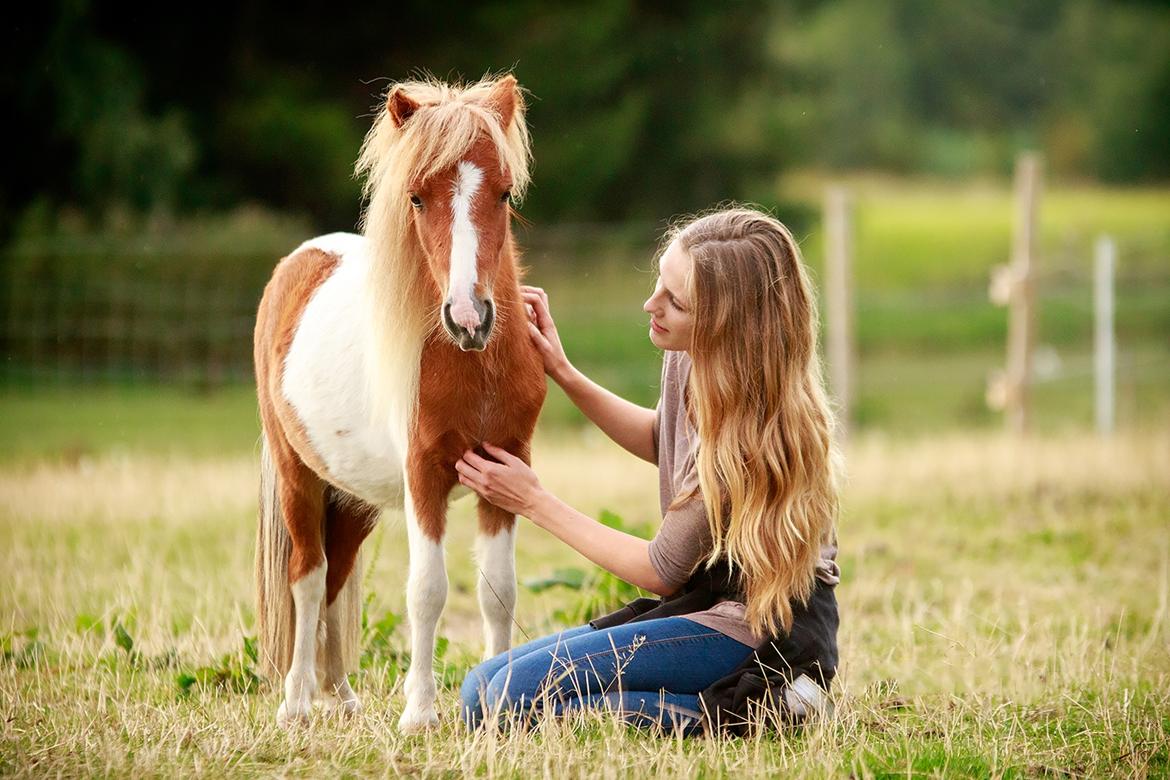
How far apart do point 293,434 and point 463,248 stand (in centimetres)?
122

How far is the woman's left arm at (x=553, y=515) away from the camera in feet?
11.7

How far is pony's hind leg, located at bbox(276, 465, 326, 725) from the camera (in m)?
4.25

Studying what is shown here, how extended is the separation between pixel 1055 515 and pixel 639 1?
58.7 ft

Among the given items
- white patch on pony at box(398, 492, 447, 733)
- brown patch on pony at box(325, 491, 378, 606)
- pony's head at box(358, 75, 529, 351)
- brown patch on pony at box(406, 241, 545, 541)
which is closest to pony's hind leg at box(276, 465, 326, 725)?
brown patch on pony at box(325, 491, 378, 606)

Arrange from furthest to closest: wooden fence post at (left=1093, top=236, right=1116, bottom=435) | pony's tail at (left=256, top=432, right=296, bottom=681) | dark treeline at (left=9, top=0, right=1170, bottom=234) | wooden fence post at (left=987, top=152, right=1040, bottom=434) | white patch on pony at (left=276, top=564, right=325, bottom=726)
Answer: dark treeline at (left=9, top=0, right=1170, bottom=234)
wooden fence post at (left=1093, top=236, right=1116, bottom=435)
wooden fence post at (left=987, top=152, right=1040, bottom=434)
pony's tail at (left=256, top=432, right=296, bottom=681)
white patch on pony at (left=276, top=564, right=325, bottom=726)

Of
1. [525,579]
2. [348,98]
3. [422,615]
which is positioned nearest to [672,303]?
[422,615]

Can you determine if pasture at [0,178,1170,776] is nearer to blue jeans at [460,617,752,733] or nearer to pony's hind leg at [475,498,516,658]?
blue jeans at [460,617,752,733]

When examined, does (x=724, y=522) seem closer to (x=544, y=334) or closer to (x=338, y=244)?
(x=544, y=334)

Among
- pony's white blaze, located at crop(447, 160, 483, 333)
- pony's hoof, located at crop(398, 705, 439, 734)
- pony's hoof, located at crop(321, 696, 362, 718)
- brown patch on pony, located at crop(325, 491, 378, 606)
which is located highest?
pony's white blaze, located at crop(447, 160, 483, 333)

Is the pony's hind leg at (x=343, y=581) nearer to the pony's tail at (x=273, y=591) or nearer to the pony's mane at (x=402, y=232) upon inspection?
the pony's tail at (x=273, y=591)

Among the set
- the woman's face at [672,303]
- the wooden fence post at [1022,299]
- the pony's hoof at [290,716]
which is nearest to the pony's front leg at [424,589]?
the pony's hoof at [290,716]

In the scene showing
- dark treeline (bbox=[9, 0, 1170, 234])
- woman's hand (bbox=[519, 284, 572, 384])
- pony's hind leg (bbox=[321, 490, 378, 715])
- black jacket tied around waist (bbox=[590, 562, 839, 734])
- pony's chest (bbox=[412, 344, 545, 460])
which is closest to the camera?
black jacket tied around waist (bbox=[590, 562, 839, 734])

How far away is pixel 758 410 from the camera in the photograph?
3541 mm

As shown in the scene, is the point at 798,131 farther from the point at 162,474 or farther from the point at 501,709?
the point at 501,709
